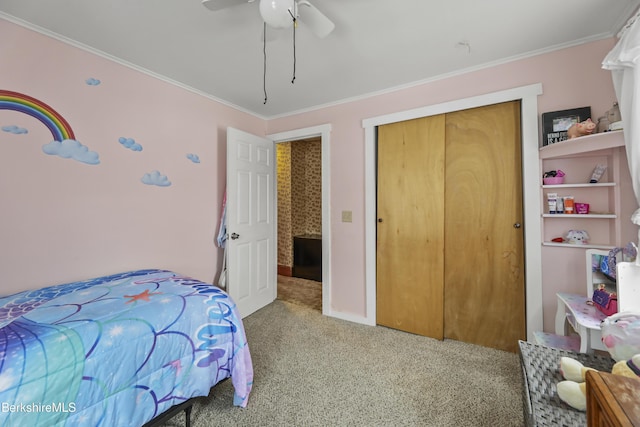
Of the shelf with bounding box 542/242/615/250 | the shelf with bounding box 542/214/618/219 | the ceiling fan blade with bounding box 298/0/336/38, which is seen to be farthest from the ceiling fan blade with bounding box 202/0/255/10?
the shelf with bounding box 542/242/615/250

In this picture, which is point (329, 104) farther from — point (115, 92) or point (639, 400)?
point (639, 400)

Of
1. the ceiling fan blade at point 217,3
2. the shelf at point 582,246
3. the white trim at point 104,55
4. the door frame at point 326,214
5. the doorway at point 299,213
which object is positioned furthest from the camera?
the doorway at point 299,213

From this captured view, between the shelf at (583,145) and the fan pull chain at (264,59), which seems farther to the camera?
the fan pull chain at (264,59)

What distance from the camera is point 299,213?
464 cm

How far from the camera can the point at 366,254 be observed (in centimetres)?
263

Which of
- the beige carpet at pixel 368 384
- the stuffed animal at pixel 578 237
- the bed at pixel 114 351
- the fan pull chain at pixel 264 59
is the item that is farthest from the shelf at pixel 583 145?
the bed at pixel 114 351

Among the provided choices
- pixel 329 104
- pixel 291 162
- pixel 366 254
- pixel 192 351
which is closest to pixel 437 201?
pixel 366 254

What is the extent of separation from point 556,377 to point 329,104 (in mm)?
2762

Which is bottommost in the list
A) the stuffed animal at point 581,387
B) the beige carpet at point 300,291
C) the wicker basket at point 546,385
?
the beige carpet at point 300,291

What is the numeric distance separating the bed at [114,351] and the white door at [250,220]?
3.37 ft

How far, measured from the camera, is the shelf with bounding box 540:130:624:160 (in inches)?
58.8

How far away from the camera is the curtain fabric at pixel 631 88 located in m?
1.27

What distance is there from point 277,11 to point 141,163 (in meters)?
1.72

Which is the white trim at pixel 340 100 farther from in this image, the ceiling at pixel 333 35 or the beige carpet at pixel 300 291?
the beige carpet at pixel 300 291
